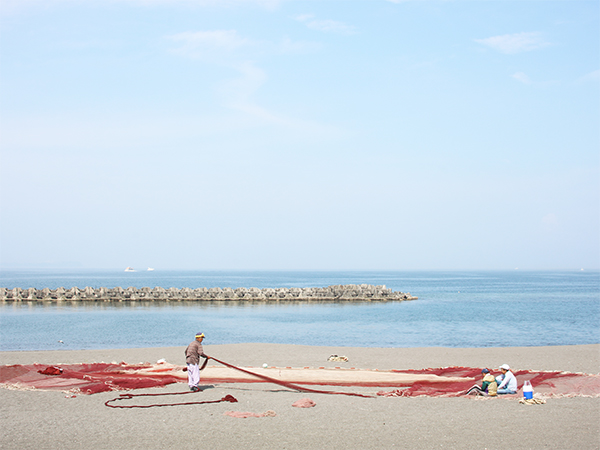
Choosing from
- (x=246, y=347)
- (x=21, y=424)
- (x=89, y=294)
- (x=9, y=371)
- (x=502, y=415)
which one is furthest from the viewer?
(x=89, y=294)

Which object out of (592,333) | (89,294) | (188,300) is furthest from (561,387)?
(89,294)

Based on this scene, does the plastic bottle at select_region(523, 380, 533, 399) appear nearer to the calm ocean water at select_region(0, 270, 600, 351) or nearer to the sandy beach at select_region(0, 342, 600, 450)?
the sandy beach at select_region(0, 342, 600, 450)

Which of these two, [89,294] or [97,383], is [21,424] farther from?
[89,294]

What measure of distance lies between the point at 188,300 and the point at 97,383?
4779 cm

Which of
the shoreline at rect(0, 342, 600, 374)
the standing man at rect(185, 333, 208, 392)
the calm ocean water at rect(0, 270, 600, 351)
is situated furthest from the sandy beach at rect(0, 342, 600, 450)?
the calm ocean water at rect(0, 270, 600, 351)

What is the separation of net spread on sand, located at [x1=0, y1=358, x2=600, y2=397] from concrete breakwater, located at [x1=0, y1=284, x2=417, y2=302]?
46.4 meters

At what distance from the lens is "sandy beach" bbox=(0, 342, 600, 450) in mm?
8648

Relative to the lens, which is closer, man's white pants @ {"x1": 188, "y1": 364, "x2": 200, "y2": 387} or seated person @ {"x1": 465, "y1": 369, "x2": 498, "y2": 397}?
seated person @ {"x1": 465, "y1": 369, "x2": 498, "y2": 397}

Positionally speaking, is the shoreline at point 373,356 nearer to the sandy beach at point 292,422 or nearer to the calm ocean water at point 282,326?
the calm ocean water at point 282,326

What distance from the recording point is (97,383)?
41.7 feet

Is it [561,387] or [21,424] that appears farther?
[561,387]

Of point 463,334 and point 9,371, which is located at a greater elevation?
point 9,371

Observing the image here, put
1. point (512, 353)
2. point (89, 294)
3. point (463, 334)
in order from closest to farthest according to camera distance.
→ point (512, 353), point (463, 334), point (89, 294)

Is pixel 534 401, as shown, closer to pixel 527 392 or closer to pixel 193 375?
pixel 527 392
